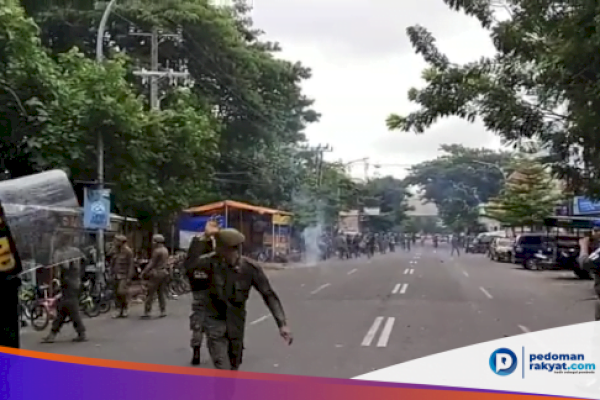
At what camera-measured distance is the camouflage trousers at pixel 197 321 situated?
9.81 feet

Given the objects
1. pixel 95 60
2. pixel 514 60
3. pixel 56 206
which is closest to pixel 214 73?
pixel 95 60

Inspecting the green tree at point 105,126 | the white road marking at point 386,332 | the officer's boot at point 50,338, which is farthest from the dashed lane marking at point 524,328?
the officer's boot at point 50,338

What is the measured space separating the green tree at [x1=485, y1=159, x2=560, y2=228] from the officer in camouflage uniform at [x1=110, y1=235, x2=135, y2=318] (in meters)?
1.16

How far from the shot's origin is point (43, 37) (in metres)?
3.02

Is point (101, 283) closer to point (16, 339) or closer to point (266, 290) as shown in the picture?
point (16, 339)

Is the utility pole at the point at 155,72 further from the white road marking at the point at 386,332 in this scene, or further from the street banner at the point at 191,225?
the white road marking at the point at 386,332

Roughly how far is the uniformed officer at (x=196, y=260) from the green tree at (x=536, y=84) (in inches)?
30.9

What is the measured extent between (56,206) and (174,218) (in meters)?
0.39

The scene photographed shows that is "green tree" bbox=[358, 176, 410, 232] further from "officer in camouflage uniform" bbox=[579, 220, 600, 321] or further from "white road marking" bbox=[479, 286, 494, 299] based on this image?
"officer in camouflage uniform" bbox=[579, 220, 600, 321]

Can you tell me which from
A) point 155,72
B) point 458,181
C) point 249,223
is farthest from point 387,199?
point 155,72

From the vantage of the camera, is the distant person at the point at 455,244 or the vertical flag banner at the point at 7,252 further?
the distant person at the point at 455,244

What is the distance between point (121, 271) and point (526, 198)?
1.32m

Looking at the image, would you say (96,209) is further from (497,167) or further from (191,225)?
(497,167)

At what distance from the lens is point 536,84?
286 centimetres
